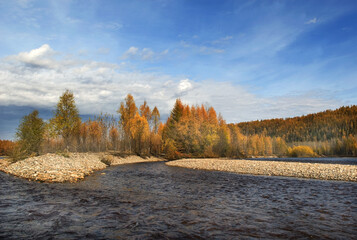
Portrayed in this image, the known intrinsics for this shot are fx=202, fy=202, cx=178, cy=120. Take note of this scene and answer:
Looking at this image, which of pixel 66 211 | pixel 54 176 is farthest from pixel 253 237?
pixel 54 176

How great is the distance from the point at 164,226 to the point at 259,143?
104479 millimetres

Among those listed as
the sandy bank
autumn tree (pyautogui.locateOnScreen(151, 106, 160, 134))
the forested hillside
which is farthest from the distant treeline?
the sandy bank

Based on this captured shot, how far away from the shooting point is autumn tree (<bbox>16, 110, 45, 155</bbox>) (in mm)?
29297

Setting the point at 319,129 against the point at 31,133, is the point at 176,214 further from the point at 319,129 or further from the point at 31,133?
the point at 319,129

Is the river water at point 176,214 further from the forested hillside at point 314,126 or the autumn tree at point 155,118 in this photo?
the forested hillside at point 314,126

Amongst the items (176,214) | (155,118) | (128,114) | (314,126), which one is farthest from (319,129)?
(176,214)

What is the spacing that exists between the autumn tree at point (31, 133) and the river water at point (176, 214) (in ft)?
64.2

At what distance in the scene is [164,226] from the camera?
740 cm

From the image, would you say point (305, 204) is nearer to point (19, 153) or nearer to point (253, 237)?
point (253, 237)

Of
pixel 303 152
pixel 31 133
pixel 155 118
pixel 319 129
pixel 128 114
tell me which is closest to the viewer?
pixel 31 133

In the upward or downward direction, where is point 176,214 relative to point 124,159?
downward

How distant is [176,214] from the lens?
29.0 feet

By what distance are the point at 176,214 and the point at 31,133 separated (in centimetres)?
3012

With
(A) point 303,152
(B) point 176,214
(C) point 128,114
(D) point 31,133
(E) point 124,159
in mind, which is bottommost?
(A) point 303,152
